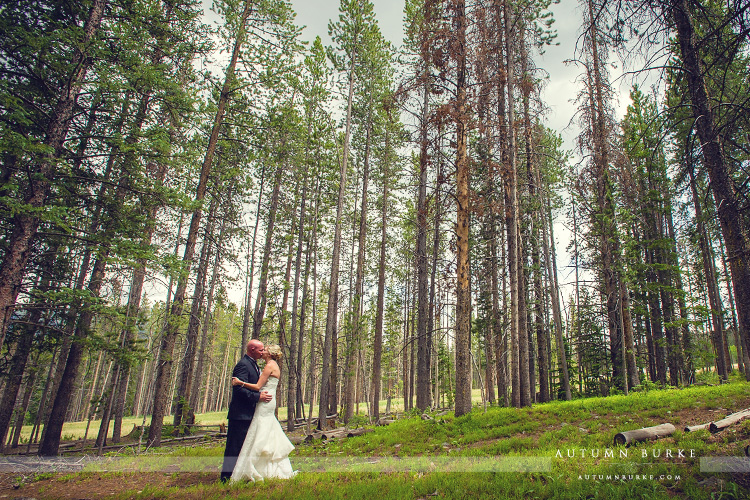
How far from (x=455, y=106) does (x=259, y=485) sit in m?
10.2

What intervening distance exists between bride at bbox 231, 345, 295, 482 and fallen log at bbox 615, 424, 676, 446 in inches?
228

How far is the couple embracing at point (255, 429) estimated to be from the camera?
17.8ft

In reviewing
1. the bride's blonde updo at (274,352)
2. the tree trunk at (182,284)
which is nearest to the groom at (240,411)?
the bride's blonde updo at (274,352)

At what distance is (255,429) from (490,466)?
12.9 ft

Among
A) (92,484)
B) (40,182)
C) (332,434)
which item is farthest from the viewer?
(332,434)

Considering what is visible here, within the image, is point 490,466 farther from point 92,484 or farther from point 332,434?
point 92,484

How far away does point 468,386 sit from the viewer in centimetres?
1015

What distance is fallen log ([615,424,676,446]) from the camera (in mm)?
5883

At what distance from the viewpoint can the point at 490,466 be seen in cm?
550

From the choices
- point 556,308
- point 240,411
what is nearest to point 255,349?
point 240,411

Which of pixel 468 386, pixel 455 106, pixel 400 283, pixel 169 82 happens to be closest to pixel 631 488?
pixel 468 386

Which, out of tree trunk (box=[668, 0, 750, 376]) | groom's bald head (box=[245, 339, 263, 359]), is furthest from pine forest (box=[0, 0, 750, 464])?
groom's bald head (box=[245, 339, 263, 359])

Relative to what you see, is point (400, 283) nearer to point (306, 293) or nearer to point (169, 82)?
point (306, 293)

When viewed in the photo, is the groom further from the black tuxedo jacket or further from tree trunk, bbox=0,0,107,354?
tree trunk, bbox=0,0,107,354
